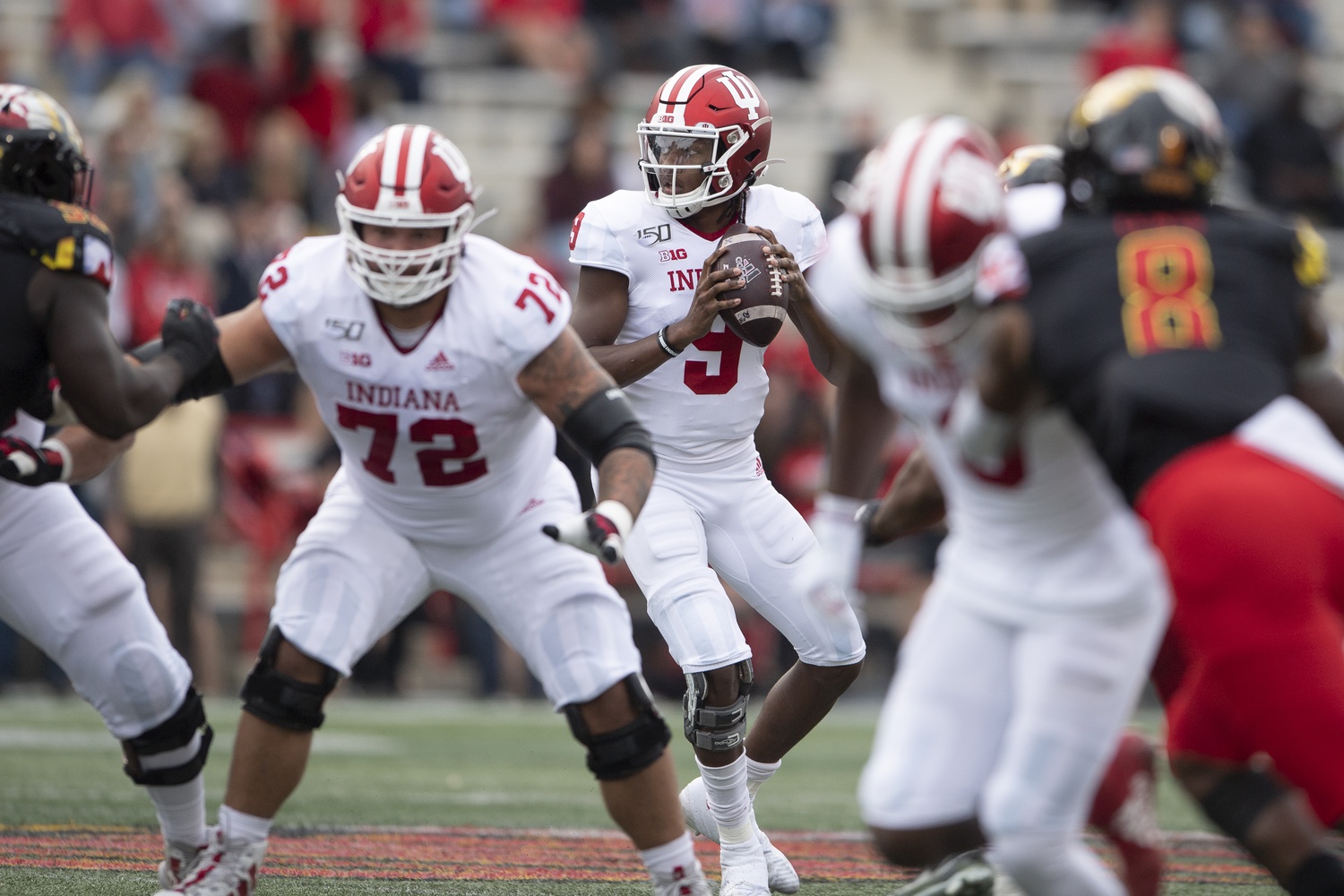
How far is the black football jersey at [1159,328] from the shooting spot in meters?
3.34

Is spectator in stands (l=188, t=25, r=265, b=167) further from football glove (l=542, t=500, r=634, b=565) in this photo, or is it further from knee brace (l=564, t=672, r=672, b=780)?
football glove (l=542, t=500, r=634, b=565)

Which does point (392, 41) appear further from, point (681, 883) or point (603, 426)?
point (681, 883)

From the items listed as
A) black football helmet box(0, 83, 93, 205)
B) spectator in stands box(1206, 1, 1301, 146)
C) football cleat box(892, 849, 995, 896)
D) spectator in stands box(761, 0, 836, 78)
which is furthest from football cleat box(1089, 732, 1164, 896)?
spectator in stands box(761, 0, 836, 78)

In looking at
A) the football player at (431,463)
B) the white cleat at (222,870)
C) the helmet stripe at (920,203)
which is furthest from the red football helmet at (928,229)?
the white cleat at (222,870)

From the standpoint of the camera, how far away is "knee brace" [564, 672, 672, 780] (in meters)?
4.24

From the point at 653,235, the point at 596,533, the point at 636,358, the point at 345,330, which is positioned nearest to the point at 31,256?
the point at 345,330

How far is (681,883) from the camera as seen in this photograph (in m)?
4.30

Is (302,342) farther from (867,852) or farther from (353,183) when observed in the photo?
(867,852)

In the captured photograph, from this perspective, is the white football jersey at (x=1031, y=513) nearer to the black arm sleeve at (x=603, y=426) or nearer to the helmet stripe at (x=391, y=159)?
the black arm sleeve at (x=603, y=426)

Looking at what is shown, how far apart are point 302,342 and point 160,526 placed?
246 inches

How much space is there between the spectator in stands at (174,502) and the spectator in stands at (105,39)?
2.95 m

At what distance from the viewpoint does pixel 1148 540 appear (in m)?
3.56

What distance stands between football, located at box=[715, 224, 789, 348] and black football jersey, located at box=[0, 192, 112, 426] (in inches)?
66.5

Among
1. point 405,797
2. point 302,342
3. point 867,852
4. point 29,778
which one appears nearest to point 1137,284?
point 302,342
